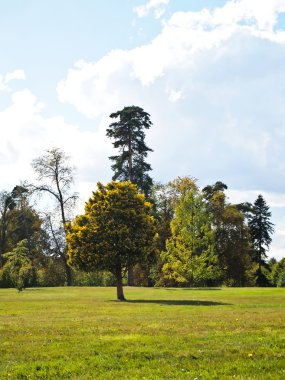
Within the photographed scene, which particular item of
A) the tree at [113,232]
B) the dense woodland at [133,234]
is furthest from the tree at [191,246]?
the tree at [113,232]

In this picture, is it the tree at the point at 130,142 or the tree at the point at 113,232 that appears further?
the tree at the point at 130,142

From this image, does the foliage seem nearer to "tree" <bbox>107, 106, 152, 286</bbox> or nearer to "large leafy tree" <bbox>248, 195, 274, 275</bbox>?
"tree" <bbox>107, 106, 152, 286</bbox>

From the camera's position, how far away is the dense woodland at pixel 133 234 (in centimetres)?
3731

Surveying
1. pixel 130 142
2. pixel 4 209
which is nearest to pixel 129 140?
pixel 130 142

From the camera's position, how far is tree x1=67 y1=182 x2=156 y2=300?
3675cm

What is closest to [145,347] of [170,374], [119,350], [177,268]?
[119,350]

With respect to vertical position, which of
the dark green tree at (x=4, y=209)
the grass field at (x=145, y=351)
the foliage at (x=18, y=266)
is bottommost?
the grass field at (x=145, y=351)

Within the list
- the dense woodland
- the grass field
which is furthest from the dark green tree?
the grass field

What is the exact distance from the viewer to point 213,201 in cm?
7738

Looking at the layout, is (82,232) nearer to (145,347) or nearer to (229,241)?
(145,347)

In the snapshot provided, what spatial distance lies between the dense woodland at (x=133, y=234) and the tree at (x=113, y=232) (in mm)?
78

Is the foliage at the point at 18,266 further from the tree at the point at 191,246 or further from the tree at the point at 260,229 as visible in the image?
the tree at the point at 260,229

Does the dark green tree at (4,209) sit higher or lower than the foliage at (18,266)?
higher

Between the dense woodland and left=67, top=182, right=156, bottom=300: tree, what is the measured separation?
0.08 metres
